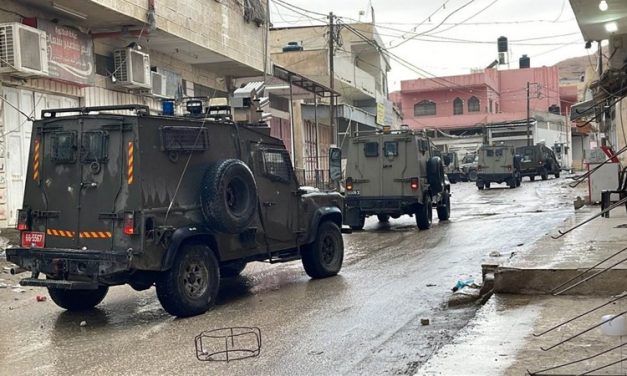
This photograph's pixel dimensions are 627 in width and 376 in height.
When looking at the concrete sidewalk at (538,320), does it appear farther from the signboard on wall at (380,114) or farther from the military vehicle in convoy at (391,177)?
the signboard on wall at (380,114)

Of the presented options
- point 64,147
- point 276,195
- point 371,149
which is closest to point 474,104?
point 371,149

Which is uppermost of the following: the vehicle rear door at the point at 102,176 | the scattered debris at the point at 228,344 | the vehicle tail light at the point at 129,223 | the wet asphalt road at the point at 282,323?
the vehicle rear door at the point at 102,176

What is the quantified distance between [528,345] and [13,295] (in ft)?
24.3

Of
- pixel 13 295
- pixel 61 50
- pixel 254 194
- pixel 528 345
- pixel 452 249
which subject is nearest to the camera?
pixel 528 345

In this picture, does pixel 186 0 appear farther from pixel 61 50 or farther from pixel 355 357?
pixel 355 357

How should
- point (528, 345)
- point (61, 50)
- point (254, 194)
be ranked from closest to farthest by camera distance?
1. point (528, 345)
2. point (254, 194)
3. point (61, 50)

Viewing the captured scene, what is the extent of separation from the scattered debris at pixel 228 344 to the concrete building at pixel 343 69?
2416cm

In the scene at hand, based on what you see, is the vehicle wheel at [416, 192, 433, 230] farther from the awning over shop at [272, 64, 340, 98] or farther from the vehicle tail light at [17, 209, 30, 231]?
the vehicle tail light at [17, 209, 30, 231]

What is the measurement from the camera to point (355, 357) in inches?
237

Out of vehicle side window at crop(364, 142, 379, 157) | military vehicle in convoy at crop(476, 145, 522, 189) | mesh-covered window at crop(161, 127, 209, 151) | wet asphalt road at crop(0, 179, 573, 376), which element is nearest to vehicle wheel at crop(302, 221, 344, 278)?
wet asphalt road at crop(0, 179, 573, 376)

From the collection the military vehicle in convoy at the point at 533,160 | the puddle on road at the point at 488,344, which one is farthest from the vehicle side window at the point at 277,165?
the military vehicle in convoy at the point at 533,160

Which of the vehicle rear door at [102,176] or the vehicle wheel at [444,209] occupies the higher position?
the vehicle rear door at [102,176]

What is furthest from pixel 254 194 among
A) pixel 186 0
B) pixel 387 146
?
pixel 186 0

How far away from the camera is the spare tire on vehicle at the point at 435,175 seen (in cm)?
1842
